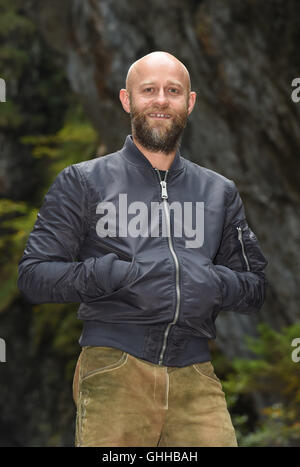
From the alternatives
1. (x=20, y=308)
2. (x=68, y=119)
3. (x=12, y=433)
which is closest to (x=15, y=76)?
(x=68, y=119)

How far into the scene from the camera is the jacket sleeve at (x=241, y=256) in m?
3.12

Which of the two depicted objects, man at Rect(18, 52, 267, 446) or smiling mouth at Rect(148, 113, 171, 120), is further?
smiling mouth at Rect(148, 113, 171, 120)

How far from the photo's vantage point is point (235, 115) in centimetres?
982

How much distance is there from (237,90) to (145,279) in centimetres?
719

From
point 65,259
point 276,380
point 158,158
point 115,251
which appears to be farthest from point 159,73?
point 276,380

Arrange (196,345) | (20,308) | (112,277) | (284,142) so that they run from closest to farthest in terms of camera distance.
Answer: (112,277)
(196,345)
(284,142)
(20,308)

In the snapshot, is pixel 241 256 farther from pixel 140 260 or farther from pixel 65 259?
pixel 65 259

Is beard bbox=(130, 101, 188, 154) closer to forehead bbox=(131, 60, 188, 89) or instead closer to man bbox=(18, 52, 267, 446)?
man bbox=(18, 52, 267, 446)

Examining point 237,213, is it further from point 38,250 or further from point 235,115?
point 235,115

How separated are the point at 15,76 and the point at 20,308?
245 inches

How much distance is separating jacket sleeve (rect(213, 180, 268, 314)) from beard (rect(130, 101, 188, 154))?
377 millimetres

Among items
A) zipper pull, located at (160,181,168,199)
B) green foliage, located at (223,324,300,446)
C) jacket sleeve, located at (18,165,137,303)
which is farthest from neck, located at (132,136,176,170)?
green foliage, located at (223,324,300,446)

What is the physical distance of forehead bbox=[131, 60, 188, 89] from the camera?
309cm

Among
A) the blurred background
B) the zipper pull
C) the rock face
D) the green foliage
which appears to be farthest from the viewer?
the rock face
